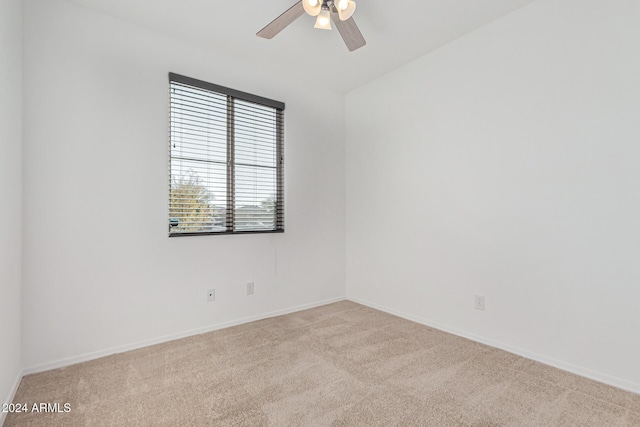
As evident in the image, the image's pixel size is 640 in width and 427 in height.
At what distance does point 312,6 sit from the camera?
1.98 meters

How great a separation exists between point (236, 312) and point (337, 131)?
7.88 feet

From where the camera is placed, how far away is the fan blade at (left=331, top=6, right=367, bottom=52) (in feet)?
7.00

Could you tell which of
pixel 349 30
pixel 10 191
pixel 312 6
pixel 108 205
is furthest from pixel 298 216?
pixel 10 191

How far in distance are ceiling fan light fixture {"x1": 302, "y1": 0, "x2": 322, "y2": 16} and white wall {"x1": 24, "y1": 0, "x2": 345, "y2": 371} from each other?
1.37 m

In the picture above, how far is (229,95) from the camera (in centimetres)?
310

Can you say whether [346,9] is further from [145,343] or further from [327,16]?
[145,343]

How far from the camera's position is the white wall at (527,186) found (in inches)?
78.7

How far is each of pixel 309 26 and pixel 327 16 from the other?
1.87 feet

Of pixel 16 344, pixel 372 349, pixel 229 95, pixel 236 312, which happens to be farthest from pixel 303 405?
pixel 229 95

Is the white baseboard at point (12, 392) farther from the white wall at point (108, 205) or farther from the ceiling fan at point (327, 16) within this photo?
the ceiling fan at point (327, 16)

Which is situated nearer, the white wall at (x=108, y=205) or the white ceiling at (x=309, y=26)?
the white wall at (x=108, y=205)

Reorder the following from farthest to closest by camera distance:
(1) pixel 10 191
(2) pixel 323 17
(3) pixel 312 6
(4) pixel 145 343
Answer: (4) pixel 145 343, (2) pixel 323 17, (3) pixel 312 6, (1) pixel 10 191

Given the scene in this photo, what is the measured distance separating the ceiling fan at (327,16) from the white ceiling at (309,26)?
280 millimetres

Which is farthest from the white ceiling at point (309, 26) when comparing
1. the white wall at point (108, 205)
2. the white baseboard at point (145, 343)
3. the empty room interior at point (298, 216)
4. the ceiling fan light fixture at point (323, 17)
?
the white baseboard at point (145, 343)
